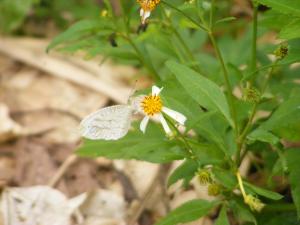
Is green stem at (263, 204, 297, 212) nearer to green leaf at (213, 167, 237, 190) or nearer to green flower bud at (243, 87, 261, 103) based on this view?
green leaf at (213, 167, 237, 190)

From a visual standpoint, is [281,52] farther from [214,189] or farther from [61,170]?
[61,170]

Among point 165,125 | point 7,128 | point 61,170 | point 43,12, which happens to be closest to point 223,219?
point 165,125

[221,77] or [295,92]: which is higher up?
[221,77]

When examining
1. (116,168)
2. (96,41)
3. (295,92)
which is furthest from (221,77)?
(116,168)

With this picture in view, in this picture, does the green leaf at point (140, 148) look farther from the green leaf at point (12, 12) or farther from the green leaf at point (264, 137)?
the green leaf at point (12, 12)

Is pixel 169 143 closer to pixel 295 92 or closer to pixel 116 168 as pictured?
pixel 295 92

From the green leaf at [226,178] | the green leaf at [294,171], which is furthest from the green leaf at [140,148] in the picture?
the green leaf at [294,171]

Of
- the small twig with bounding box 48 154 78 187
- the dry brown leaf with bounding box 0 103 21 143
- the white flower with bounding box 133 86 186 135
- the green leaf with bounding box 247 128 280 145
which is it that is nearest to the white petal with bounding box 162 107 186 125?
the white flower with bounding box 133 86 186 135

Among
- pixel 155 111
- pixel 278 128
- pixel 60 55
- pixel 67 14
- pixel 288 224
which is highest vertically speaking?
pixel 67 14
